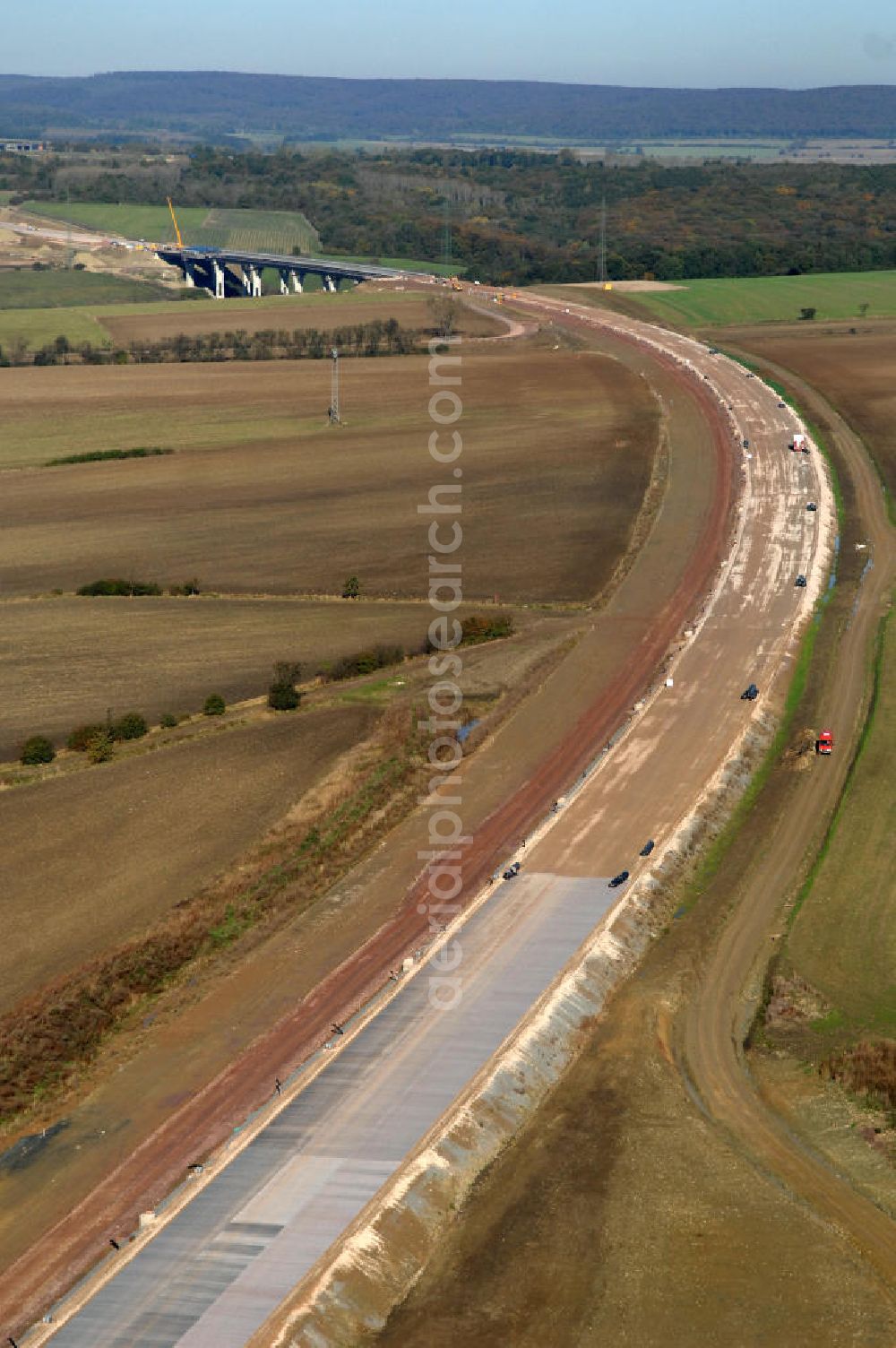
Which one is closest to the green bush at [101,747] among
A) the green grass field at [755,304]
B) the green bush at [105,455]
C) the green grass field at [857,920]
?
the green grass field at [857,920]

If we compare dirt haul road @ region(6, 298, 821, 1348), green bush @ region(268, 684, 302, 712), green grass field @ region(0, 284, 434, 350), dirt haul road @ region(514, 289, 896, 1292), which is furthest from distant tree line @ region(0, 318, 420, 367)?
green bush @ region(268, 684, 302, 712)

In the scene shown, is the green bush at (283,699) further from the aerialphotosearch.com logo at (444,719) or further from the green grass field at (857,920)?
the green grass field at (857,920)

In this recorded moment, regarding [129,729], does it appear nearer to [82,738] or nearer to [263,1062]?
[82,738]

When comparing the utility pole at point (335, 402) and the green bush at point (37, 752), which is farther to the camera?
the utility pole at point (335, 402)

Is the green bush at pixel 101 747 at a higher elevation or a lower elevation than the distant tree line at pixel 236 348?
lower

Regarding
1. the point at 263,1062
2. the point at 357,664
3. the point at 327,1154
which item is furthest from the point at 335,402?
the point at 327,1154

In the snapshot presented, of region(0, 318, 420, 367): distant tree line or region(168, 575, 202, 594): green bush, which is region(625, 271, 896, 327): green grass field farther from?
region(168, 575, 202, 594): green bush

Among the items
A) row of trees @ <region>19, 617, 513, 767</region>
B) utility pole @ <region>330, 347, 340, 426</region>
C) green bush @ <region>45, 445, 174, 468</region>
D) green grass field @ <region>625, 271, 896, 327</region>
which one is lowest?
row of trees @ <region>19, 617, 513, 767</region>
